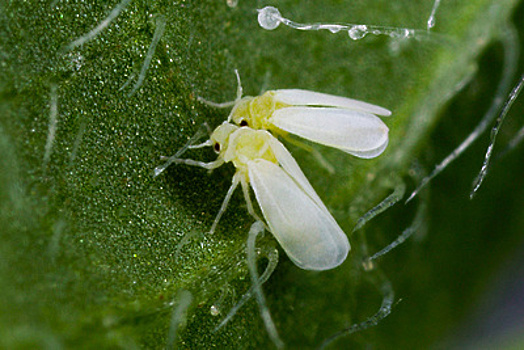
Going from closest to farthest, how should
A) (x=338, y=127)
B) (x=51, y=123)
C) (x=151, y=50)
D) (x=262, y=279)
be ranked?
1. (x=51, y=123)
2. (x=151, y=50)
3. (x=262, y=279)
4. (x=338, y=127)

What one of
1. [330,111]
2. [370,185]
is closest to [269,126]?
[330,111]

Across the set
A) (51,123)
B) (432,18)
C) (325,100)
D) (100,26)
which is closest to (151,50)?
(100,26)

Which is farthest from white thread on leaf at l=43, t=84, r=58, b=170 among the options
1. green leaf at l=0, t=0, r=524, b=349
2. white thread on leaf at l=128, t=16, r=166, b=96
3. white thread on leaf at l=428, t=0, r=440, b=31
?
white thread on leaf at l=428, t=0, r=440, b=31

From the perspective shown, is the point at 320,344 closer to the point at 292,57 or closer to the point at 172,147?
the point at 172,147

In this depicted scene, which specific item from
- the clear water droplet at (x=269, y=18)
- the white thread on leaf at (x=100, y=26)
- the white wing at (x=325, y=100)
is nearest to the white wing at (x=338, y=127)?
the white wing at (x=325, y=100)

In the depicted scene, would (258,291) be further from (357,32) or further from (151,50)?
(357,32)

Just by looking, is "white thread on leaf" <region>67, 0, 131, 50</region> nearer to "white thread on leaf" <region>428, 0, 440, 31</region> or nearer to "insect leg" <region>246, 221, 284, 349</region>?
"insect leg" <region>246, 221, 284, 349</region>
